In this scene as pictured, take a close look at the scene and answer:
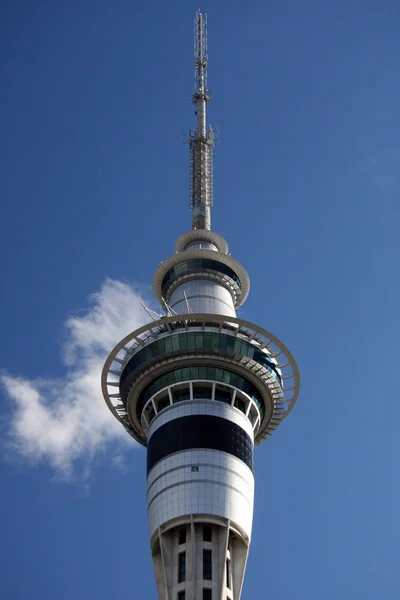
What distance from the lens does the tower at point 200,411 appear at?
80.9 m

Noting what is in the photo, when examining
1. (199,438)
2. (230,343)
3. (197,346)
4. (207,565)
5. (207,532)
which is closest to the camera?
(207,565)

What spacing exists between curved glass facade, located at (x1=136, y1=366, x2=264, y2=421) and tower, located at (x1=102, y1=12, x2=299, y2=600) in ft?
0.39

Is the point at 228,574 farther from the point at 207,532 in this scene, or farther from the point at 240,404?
the point at 240,404

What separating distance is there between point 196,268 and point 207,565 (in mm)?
42505

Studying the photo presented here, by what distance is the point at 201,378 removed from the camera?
9294 cm

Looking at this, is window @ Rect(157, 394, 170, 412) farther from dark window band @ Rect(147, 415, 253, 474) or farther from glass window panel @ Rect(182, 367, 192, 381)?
dark window band @ Rect(147, 415, 253, 474)

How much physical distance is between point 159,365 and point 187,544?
67.3ft

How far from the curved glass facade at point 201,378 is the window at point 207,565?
749 inches

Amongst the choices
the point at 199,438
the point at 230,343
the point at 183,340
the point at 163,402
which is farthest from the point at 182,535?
the point at 230,343

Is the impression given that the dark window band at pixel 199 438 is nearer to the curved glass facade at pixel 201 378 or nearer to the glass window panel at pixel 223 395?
the glass window panel at pixel 223 395

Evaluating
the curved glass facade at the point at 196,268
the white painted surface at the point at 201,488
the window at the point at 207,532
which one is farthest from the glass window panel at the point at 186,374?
the curved glass facade at the point at 196,268

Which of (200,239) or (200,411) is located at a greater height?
(200,239)

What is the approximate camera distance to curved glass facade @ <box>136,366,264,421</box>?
93062 mm

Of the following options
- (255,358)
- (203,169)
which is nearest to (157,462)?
(255,358)
